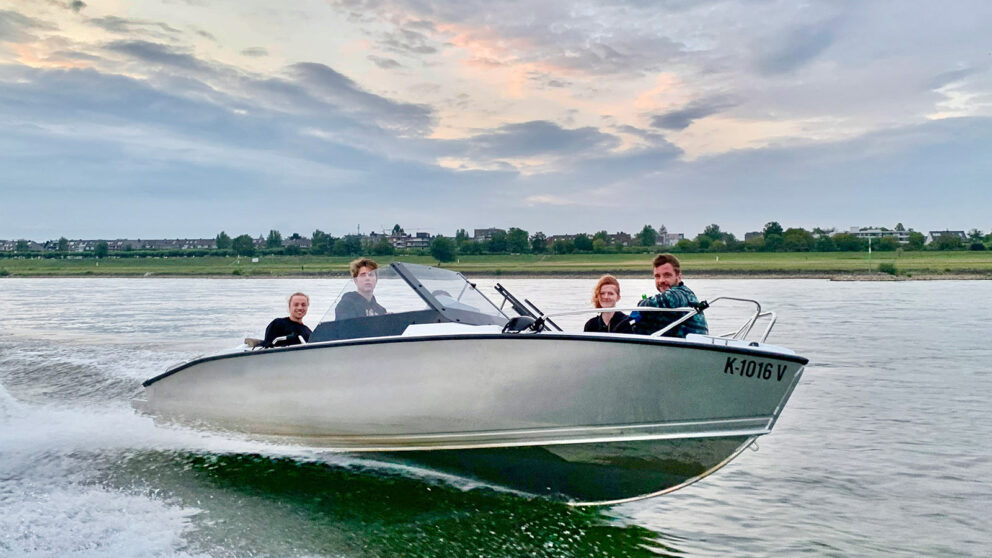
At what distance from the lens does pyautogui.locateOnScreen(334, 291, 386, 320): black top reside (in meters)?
6.69

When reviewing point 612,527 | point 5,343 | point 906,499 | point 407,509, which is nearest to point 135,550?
point 407,509

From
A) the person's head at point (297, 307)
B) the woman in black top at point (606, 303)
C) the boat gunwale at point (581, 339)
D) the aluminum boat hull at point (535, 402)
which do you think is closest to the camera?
the boat gunwale at point (581, 339)

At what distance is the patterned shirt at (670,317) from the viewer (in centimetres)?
576

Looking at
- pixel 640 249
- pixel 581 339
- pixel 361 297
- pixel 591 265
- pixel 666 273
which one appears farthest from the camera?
pixel 640 249

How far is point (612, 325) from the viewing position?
633 cm

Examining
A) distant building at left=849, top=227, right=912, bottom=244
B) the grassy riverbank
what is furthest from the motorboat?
distant building at left=849, top=227, right=912, bottom=244

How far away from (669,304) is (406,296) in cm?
236

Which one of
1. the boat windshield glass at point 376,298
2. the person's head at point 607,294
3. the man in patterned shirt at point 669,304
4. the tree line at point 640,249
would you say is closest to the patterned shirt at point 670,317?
the man in patterned shirt at point 669,304

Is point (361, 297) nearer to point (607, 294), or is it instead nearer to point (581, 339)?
point (607, 294)

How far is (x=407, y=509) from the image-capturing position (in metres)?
6.50

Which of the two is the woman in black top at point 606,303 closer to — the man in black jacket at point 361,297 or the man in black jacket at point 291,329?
the man in black jacket at point 361,297

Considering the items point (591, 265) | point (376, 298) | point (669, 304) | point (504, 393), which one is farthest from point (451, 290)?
point (591, 265)

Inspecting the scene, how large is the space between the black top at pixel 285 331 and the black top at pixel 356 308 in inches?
23.5

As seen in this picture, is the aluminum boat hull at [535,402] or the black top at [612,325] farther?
the black top at [612,325]
